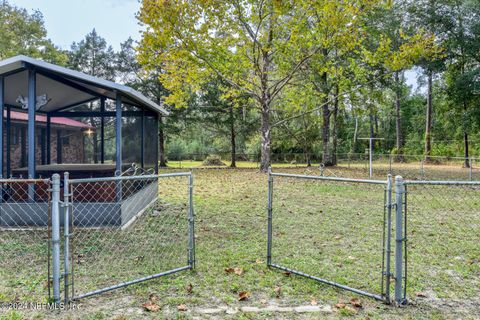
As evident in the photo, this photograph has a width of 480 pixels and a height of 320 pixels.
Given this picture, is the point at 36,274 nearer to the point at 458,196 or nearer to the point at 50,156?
the point at 50,156

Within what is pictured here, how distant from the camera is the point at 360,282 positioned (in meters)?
3.39

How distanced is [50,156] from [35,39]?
16550mm

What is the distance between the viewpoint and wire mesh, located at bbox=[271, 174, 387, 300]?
11.6 ft

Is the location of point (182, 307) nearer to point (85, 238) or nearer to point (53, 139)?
point (85, 238)

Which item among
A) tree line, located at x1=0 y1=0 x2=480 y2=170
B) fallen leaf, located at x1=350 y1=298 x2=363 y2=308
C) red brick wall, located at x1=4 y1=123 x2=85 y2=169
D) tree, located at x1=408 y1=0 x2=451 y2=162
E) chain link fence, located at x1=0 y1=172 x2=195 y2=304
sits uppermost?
tree, located at x1=408 y1=0 x2=451 y2=162

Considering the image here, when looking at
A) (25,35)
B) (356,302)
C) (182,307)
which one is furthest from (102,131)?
(25,35)

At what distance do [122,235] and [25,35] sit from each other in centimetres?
2135

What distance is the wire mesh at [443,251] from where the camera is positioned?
10.5ft

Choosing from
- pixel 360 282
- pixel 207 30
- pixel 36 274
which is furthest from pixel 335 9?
pixel 36 274

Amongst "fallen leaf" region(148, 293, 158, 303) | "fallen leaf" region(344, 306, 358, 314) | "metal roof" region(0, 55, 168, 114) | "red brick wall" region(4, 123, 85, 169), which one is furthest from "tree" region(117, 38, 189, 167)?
"fallen leaf" region(344, 306, 358, 314)

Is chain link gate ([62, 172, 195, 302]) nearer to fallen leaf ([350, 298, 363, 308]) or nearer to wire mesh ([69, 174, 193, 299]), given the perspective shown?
wire mesh ([69, 174, 193, 299])

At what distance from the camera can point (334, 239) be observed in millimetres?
5020

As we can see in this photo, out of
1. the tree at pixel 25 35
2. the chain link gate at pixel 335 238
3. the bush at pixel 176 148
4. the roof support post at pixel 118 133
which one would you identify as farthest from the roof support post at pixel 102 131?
the bush at pixel 176 148

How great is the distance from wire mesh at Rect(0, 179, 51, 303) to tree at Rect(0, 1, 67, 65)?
56.8ft
